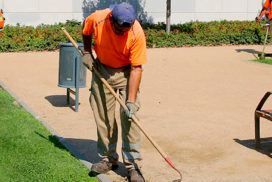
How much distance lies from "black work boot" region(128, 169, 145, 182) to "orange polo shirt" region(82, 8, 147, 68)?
1196 mm

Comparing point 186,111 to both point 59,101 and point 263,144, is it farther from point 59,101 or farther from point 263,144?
point 59,101

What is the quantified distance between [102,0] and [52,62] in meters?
9.05

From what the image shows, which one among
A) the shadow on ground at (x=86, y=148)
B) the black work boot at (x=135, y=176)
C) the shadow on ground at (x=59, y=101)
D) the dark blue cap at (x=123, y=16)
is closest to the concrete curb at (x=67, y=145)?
the shadow on ground at (x=86, y=148)

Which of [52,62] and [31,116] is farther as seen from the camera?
[52,62]

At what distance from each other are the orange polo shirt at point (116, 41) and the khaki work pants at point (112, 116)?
0.20m

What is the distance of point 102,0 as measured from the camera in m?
22.9

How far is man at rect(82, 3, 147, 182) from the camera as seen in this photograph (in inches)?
191

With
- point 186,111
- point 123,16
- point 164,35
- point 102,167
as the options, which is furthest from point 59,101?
point 164,35

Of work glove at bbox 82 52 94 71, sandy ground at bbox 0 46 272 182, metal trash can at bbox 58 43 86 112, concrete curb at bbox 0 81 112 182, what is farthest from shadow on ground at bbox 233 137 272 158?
metal trash can at bbox 58 43 86 112

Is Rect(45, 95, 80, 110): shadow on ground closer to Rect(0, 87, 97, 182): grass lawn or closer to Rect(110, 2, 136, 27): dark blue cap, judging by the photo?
Rect(0, 87, 97, 182): grass lawn

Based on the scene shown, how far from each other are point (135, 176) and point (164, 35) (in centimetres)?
1454

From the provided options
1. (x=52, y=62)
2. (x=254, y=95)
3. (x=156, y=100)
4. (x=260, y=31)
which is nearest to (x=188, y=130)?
→ (x=156, y=100)

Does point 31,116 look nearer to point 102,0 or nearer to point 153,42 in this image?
point 153,42

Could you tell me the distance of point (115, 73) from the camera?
519 cm
